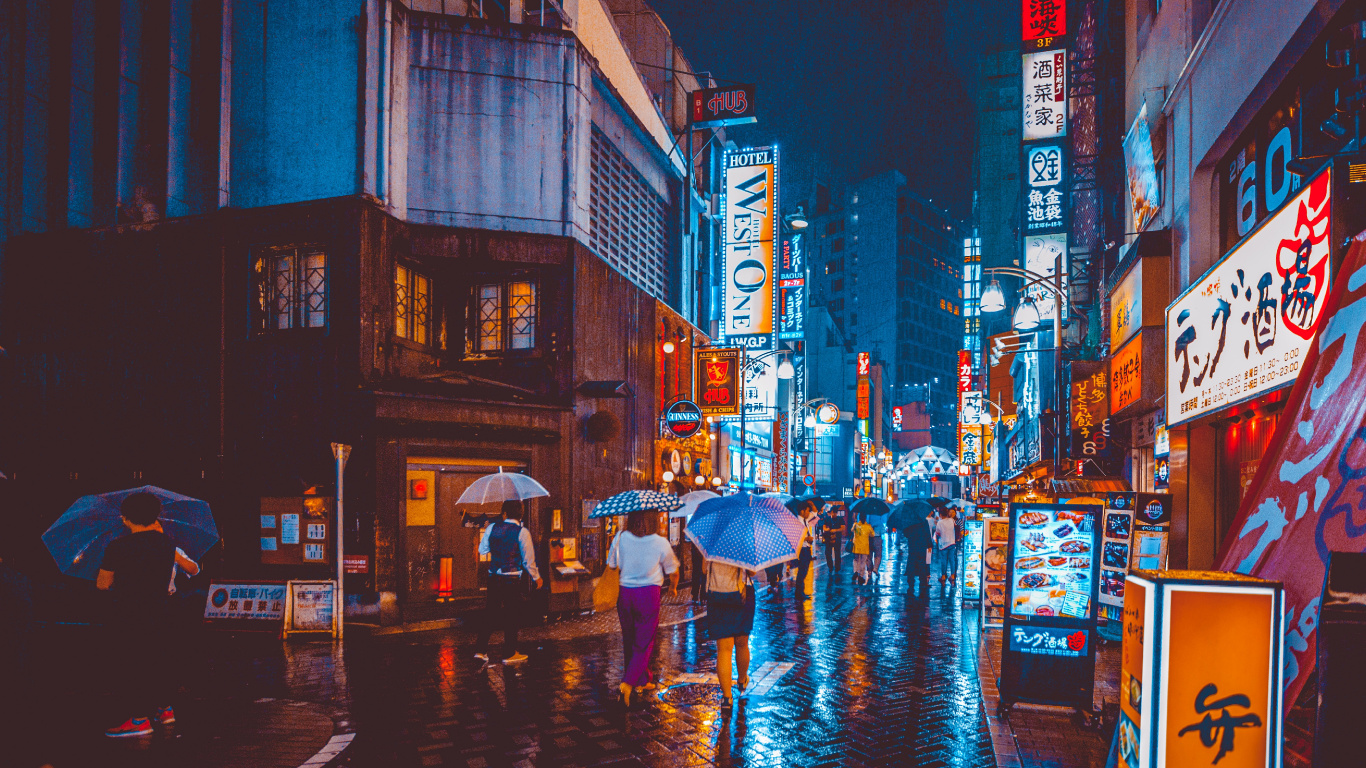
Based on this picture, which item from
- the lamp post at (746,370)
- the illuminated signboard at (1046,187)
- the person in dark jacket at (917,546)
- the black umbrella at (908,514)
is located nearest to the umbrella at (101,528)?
the lamp post at (746,370)

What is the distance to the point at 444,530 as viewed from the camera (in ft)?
49.5

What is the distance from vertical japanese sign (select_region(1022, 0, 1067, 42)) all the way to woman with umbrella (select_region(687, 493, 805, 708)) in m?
19.0

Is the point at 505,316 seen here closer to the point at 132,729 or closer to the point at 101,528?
the point at 101,528

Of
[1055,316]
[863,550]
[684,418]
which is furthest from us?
[1055,316]

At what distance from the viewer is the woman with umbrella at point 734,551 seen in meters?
8.06

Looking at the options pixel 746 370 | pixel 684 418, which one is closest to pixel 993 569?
pixel 684 418

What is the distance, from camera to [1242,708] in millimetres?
3680

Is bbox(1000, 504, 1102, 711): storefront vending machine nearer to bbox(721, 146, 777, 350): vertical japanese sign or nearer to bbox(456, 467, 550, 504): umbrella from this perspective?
bbox(456, 467, 550, 504): umbrella

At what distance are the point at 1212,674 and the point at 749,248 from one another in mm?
21292

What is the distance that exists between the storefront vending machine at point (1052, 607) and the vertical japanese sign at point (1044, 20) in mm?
18314

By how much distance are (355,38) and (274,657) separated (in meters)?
10.2

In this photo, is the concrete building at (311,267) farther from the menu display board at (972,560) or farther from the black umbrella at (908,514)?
the menu display board at (972,560)

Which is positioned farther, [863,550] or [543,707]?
[863,550]

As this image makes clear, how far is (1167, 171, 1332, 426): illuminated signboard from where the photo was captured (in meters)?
6.05
